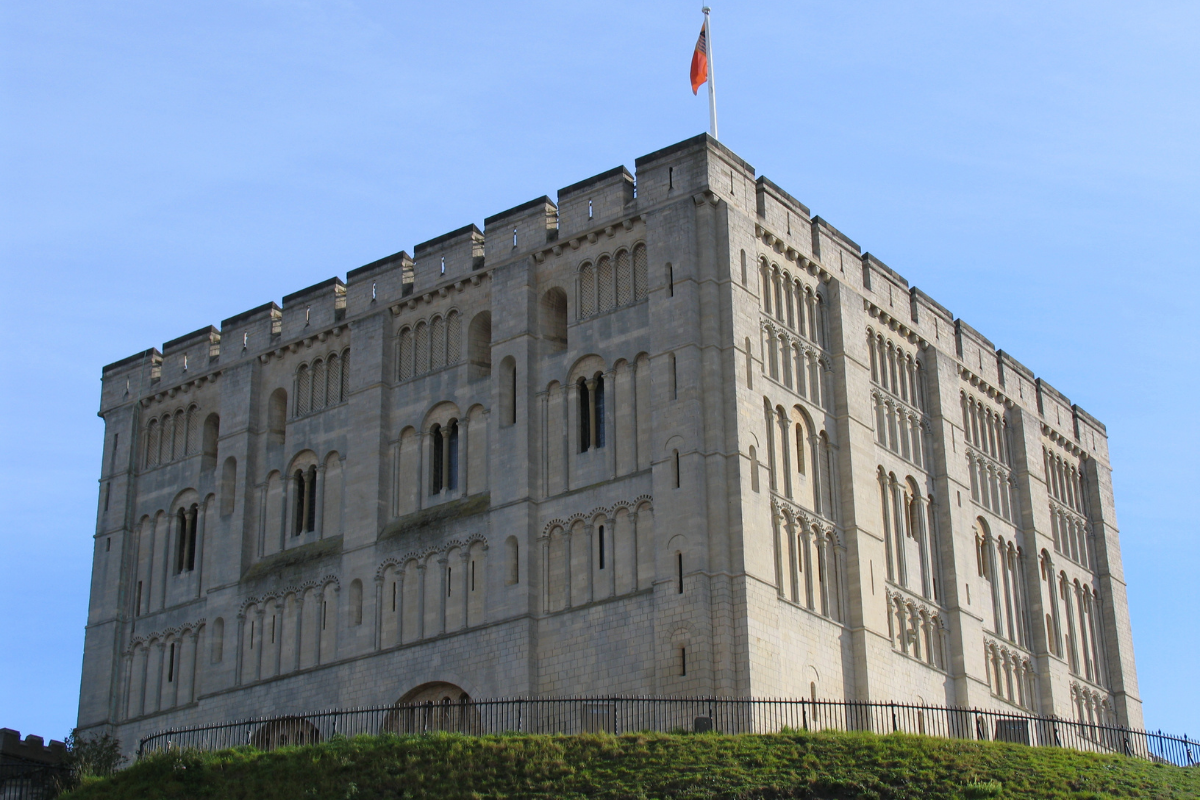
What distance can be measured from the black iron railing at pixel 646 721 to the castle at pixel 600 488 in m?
0.80

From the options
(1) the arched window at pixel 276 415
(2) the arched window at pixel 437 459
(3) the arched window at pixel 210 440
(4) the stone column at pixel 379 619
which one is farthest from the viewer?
(3) the arched window at pixel 210 440

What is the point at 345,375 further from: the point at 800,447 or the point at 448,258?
the point at 800,447

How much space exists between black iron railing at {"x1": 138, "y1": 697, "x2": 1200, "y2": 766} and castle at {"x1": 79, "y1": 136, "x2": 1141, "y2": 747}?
2.64 ft

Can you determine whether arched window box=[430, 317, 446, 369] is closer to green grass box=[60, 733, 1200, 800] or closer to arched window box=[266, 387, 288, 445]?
arched window box=[266, 387, 288, 445]

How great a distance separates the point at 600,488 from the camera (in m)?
52.5

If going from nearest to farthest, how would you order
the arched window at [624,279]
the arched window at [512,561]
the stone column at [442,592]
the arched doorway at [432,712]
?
the arched doorway at [432,712] → the arched window at [512,561] → the stone column at [442,592] → the arched window at [624,279]

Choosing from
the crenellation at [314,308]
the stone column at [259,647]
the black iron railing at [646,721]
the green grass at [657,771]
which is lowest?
the green grass at [657,771]

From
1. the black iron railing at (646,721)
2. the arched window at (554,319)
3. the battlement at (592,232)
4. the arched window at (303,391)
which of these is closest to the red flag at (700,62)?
the battlement at (592,232)

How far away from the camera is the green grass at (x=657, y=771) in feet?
138

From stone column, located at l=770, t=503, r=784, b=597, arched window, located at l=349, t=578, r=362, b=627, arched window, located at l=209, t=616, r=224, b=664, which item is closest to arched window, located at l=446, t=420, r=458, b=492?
arched window, located at l=349, t=578, r=362, b=627

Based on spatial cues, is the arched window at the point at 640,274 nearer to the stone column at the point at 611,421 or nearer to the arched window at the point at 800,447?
the stone column at the point at 611,421

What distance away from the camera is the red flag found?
57.4m

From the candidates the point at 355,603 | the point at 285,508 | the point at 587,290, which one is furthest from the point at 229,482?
the point at 587,290

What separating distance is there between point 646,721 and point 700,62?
20.2m
